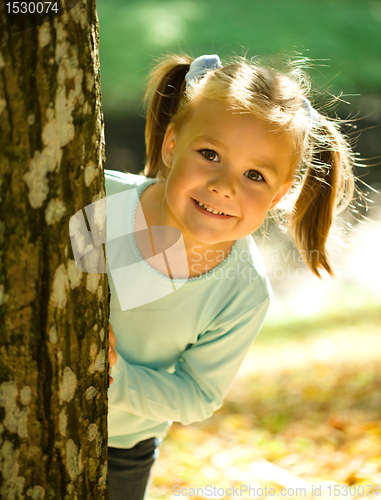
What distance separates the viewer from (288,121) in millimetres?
1696

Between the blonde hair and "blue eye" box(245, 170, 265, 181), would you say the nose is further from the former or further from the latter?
the blonde hair

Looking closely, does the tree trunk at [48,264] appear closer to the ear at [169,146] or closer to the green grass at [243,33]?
the ear at [169,146]

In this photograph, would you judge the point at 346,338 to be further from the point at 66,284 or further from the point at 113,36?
the point at 113,36

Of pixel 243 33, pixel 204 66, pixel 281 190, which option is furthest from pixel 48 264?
pixel 243 33

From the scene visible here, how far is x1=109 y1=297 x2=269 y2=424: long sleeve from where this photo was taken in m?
1.80

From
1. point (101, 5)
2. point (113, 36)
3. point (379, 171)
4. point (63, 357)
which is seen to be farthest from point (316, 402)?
point (101, 5)

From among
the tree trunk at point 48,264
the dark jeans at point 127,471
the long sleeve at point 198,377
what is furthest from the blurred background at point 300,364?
the tree trunk at point 48,264

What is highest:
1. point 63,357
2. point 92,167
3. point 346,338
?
point 92,167

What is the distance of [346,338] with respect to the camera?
181 inches

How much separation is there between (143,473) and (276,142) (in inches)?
61.3

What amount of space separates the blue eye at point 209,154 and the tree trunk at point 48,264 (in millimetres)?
630

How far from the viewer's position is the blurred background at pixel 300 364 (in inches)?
110

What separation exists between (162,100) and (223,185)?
0.69m

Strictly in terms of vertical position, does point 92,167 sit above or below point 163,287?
above
